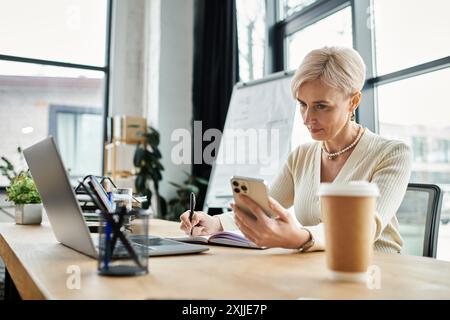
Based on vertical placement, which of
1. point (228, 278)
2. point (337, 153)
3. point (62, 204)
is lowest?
point (228, 278)

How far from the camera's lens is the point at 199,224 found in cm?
136

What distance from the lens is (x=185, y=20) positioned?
4.21 metres

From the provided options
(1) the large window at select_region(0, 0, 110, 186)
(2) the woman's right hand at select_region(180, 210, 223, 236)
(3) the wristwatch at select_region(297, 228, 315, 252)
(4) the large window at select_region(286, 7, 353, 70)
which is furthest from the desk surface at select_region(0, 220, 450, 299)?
(1) the large window at select_region(0, 0, 110, 186)

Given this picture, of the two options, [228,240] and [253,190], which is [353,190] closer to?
[253,190]

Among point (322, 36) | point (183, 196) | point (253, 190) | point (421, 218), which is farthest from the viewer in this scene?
point (183, 196)

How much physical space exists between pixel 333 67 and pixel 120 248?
0.91 meters

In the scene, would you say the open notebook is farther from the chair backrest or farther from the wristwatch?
the chair backrest

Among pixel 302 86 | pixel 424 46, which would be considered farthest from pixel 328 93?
pixel 424 46

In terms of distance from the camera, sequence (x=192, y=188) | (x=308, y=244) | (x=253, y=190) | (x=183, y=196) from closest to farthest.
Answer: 1. (x=253, y=190)
2. (x=308, y=244)
3. (x=192, y=188)
4. (x=183, y=196)

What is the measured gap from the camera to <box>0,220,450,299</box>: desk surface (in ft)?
2.05

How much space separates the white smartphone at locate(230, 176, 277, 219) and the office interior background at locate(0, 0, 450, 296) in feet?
7.01

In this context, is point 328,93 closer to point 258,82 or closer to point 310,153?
point 310,153

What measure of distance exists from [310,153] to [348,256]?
100 centimetres

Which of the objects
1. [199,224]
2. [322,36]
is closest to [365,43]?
[322,36]
